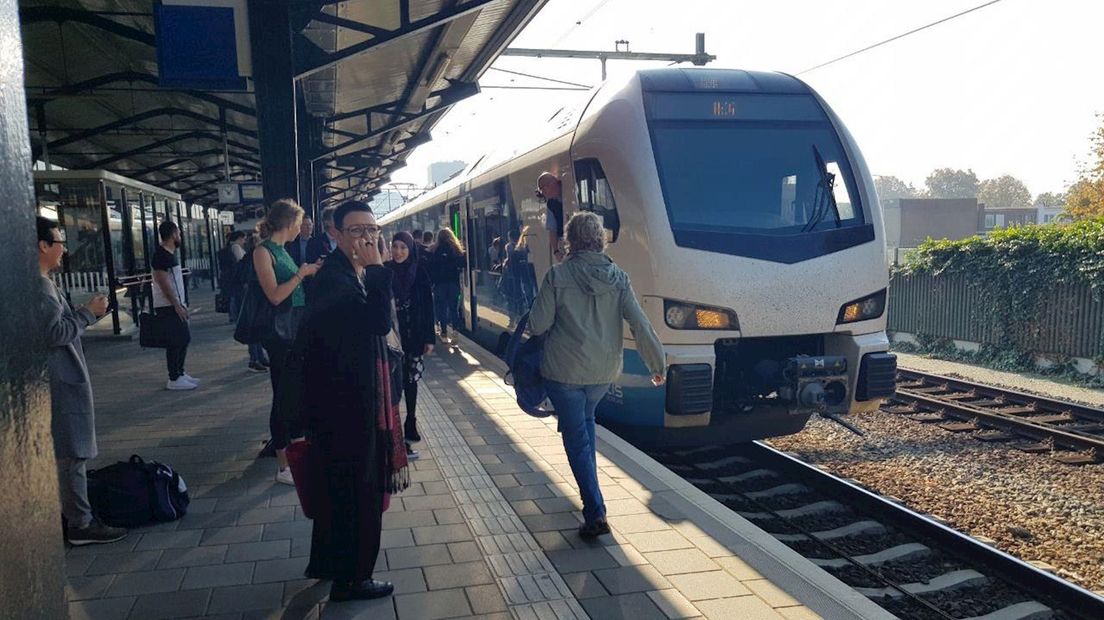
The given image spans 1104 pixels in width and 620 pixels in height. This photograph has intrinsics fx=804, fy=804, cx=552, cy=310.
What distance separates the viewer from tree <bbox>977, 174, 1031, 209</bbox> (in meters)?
108

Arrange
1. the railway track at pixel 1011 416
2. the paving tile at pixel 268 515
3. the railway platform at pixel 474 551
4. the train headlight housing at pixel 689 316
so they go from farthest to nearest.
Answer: the railway track at pixel 1011 416 → the train headlight housing at pixel 689 316 → the paving tile at pixel 268 515 → the railway platform at pixel 474 551

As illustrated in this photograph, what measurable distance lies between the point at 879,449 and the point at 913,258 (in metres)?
10.1

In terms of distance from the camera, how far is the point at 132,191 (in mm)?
13891

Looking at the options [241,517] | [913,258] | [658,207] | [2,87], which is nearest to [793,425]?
[658,207]

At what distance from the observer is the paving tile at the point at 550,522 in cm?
447

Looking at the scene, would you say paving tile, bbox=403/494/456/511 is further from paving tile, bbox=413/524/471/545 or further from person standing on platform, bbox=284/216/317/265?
person standing on platform, bbox=284/216/317/265

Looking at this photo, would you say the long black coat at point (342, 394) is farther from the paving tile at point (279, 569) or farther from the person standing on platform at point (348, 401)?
the paving tile at point (279, 569)

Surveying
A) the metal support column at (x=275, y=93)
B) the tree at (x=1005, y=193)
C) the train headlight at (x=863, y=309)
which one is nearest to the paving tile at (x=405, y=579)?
the train headlight at (x=863, y=309)

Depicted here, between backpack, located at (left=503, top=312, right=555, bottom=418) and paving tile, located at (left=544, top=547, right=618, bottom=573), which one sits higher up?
backpack, located at (left=503, top=312, right=555, bottom=418)

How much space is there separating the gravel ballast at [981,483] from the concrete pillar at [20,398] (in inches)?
209

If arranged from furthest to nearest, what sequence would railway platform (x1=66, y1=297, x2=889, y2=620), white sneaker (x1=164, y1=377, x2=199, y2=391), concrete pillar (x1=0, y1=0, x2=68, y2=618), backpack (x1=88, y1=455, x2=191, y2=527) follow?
white sneaker (x1=164, y1=377, x2=199, y2=391) < backpack (x1=88, y1=455, x2=191, y2=527) < railway platform (x1=66, y1=297, x2=889, y2=620) < concrete pillar (x1=0, y1=0, x2=68, y2=618)

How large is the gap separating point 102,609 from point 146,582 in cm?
28

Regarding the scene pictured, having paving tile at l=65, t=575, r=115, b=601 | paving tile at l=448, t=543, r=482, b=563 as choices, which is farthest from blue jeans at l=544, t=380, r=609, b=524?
paving tile at l=65, t=575, r=115, b=601

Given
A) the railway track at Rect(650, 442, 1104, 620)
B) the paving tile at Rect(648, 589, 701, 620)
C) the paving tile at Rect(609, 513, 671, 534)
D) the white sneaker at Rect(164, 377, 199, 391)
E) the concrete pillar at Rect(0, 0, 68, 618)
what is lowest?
the railway track at Rect(650, 442, 1104, 620)
